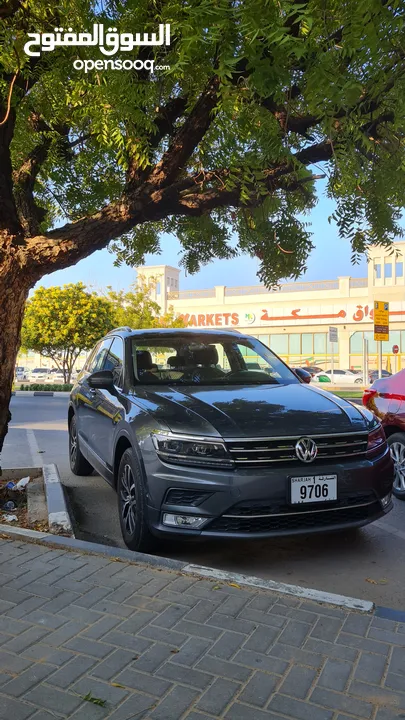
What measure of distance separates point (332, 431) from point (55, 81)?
4010mm

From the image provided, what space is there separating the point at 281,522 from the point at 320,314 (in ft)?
155

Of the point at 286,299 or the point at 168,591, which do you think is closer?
the point at 168,591

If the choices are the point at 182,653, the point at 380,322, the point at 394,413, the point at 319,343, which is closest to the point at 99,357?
the point at 394,413

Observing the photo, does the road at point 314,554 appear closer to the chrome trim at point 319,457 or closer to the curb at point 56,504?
the curb at point 56,504

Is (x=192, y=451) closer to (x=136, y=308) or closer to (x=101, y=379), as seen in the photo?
(x=101, y=379)

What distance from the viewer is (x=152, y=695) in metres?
2.22

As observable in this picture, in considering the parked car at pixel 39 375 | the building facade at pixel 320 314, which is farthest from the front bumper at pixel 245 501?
the parked car at pixel 39 375

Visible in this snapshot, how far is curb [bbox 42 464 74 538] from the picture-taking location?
4.16 m

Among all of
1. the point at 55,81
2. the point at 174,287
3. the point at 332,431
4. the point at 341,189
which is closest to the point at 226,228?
the point at 341,189

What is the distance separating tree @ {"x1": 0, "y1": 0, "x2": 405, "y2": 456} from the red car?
1.58 m

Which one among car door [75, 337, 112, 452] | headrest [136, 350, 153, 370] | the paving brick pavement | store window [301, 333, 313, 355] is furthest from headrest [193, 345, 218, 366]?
store window [301, 333, 313, 355]

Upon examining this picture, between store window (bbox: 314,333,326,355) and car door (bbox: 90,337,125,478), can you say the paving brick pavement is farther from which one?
store window (bbox: 314,333,326,355)

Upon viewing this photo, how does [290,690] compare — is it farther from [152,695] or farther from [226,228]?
[226,228]

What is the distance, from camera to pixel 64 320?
89.7 feet
